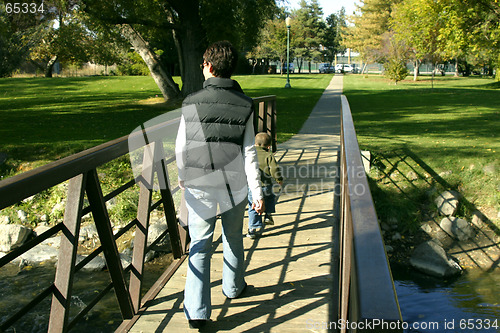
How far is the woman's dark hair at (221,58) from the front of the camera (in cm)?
307

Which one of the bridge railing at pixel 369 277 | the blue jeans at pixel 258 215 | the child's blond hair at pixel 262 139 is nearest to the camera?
the bridge railing at pixel 369 277

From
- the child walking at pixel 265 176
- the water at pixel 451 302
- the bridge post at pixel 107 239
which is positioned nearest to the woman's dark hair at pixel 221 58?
the bridge post at pixel 107 239

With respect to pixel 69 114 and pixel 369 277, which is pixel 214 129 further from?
pixel 69 114

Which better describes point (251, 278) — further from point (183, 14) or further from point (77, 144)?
point (183, 14)

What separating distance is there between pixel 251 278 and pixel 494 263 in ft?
23.2

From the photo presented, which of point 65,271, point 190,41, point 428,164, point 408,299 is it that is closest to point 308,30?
point 190,41

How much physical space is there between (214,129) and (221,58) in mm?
467

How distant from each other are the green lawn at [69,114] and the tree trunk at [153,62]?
2.34 feet

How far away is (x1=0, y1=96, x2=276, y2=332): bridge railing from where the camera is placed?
224 centimetres

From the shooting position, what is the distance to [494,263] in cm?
923

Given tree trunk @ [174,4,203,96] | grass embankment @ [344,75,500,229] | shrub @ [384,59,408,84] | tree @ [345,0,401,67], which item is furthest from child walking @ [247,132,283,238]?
tree @ [345,0,401,67]

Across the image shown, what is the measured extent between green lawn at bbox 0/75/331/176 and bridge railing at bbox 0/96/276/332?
7.17 meters

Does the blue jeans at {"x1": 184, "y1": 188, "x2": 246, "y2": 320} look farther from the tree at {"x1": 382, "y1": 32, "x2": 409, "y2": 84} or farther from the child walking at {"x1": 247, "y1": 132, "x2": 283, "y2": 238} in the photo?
the tree at {"x1": 382, "y1": 32, "x2": 409, "y2": 84}

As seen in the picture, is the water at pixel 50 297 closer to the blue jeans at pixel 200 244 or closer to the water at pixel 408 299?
the water at pixel 408 299
